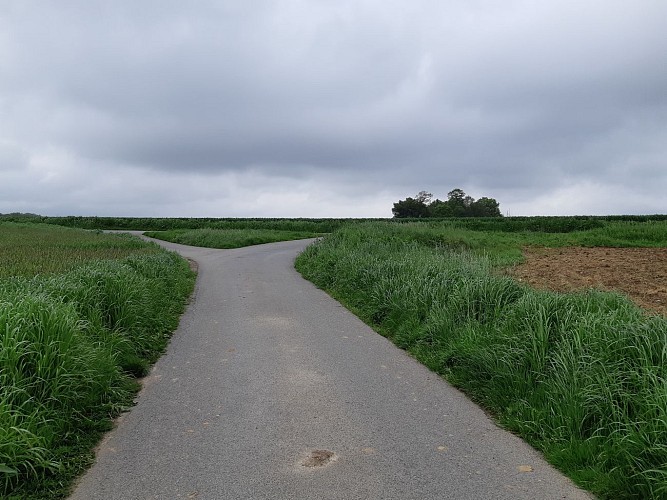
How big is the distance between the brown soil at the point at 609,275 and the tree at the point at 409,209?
252 feet

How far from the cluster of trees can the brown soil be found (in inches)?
2982

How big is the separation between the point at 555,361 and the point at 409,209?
94.8 m

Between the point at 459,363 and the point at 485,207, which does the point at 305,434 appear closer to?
the point at 459,363

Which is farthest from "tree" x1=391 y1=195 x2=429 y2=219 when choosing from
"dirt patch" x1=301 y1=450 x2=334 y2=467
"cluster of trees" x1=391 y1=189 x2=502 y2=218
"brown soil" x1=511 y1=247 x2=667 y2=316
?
"dirt patch" x1=301 y1=450 x2=334 y2=467

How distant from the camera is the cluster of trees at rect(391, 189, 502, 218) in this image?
98.2 meters

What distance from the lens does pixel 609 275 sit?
14.7 m

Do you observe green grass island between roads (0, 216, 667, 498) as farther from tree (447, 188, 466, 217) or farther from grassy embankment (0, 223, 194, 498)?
tree (447, 188, 466, 217)

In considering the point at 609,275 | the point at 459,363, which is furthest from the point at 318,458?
the point at 609,275

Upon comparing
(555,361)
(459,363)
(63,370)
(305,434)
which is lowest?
(305,434)

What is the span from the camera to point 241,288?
13.7 m

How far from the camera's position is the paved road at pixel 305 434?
3619mm

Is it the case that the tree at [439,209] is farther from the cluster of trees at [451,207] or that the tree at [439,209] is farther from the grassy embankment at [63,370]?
the grassy embankment at [63,370]

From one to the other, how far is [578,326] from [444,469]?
279 centimetres

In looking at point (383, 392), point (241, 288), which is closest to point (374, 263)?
point (241, 288)
